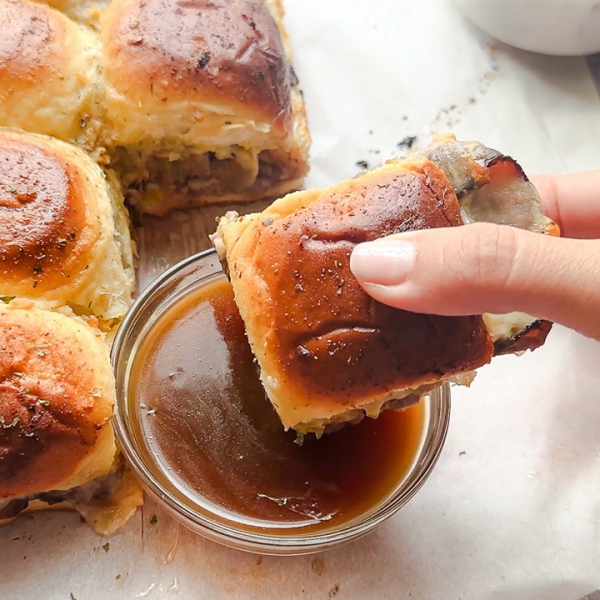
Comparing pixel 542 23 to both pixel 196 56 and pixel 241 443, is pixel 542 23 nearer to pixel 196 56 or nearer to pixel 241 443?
pixel 196 56

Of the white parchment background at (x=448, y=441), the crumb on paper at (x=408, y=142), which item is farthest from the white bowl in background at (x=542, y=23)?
the crumb on paper at (x=408, y=142)

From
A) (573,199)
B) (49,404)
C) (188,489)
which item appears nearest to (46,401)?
(49,404)

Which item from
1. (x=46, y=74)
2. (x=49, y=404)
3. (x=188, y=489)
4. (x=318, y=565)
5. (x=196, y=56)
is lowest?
(x=318, y=565)

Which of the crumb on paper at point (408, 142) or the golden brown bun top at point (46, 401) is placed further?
the crumb on paper at point (408, 142)

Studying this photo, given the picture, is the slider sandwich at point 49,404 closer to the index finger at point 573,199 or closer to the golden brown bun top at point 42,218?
the golden brown bun top at point 42,218

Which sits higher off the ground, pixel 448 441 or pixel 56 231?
pixel 56 231

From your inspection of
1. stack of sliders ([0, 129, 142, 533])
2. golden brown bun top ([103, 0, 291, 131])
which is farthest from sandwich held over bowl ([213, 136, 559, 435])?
golden brown bun top ([103, 0, 291, 131])

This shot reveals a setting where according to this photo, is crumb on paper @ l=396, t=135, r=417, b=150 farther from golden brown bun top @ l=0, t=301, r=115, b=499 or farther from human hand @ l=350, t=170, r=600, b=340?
golden brown bun top @ l=0, t=301, r=115, b=499
